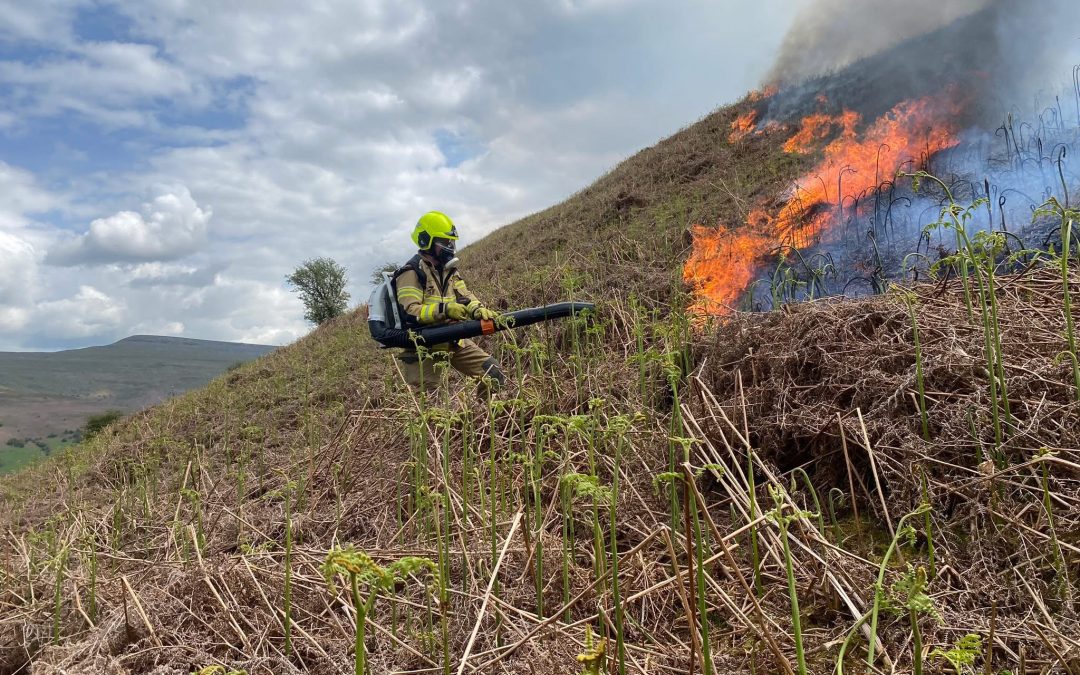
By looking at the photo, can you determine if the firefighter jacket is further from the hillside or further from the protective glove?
the hillside

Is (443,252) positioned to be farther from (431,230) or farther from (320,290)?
(320,290)

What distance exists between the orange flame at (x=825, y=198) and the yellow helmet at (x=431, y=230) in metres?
2.95

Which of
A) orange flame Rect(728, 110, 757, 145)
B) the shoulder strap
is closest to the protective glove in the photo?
the shoulder strap

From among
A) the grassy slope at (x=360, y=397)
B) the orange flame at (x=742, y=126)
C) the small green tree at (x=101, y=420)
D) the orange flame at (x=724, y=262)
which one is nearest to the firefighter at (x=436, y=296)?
the grassy slope at (x=360, y=397)

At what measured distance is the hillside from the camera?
2139mm

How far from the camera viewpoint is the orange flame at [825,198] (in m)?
7.57

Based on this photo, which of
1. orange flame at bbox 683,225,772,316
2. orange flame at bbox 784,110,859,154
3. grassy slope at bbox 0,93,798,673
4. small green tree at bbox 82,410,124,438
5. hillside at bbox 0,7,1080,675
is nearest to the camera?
hillside at bbox 0,7,1080,675

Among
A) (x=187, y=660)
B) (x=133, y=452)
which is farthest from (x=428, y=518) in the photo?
(x=133, y=452)

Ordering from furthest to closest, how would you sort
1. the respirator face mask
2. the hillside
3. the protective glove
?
1. the respirator face mask
2. the protective glove
3. the hillside

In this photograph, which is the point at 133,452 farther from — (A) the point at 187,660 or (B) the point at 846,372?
(B) the point at 846,372

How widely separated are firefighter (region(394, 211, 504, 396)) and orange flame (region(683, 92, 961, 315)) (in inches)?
105

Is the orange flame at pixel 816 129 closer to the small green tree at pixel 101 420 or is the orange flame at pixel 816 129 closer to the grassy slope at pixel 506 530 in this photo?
the grassy slope at pixel 506 530

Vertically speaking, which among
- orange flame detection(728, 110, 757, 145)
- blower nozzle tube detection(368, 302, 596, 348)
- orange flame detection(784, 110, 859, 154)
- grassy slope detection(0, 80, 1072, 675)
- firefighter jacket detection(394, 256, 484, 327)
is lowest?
grassy slope detection(0, 80, 1072, 675)

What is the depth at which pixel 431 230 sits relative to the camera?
635 cm
